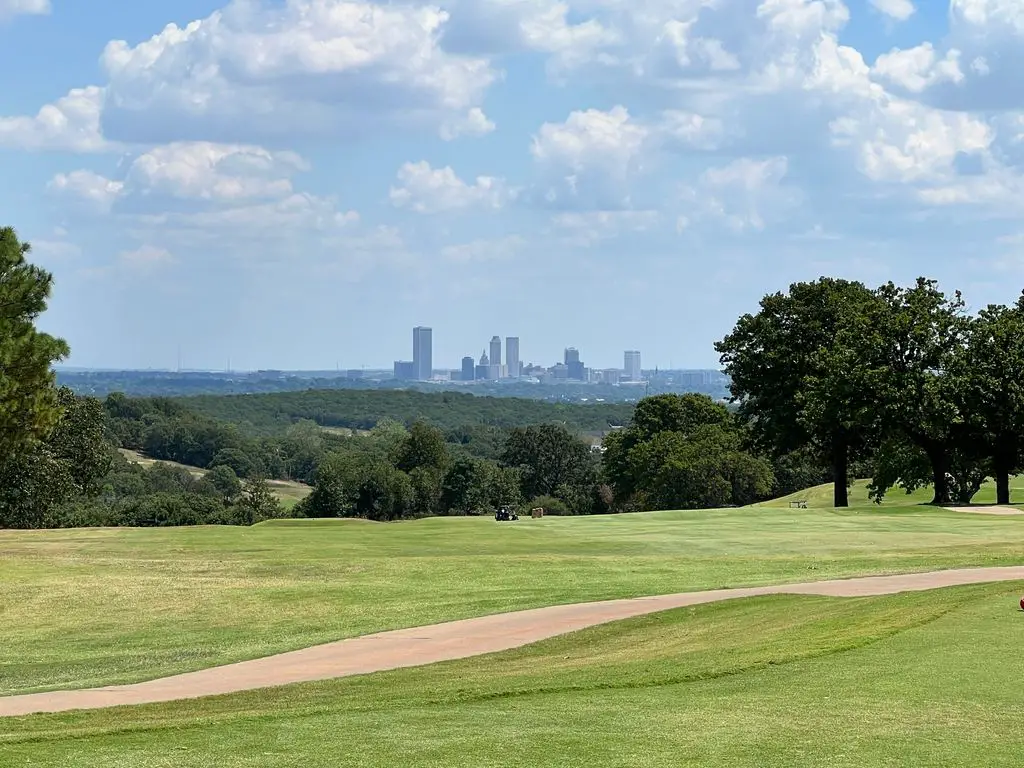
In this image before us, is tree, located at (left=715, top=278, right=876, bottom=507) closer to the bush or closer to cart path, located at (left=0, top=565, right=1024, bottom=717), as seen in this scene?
cart path, located at (left=0, top=565, right=1024, bottom=717)

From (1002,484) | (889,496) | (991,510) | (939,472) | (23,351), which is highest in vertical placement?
(23,351)

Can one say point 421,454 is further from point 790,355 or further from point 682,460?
point 790,355

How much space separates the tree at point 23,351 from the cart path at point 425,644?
19.3 meters

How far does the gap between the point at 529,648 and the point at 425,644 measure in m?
2.18

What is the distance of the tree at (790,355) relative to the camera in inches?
2724

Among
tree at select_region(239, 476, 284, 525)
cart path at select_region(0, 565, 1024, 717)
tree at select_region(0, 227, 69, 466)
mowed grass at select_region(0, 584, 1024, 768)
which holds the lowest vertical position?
tree at select_region(239, 476, 284, 525)

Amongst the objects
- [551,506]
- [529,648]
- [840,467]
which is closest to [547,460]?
Result: [551,506]

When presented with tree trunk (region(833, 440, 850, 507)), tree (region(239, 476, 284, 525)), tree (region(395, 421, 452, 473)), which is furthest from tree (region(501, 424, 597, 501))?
tree trunk (region(833, 440, 850, 507))

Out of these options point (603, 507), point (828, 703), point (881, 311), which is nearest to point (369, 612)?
→ point (828, 703)

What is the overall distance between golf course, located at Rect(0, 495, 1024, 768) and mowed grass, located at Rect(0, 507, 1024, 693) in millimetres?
125

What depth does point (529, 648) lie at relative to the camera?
2353cm

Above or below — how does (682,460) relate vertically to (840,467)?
below

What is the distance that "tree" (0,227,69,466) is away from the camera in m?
39.9

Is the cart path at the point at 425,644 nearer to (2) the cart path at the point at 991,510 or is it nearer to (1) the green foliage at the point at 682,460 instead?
(2) the cart path at the point at 991,510
